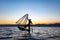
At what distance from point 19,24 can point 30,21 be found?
2.95 metres

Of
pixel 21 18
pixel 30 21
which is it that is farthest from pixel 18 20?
pixel 30 21

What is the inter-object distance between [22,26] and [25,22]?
2.07 meters

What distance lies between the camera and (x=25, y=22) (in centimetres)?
3288

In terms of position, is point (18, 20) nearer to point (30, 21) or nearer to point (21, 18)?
point (21, 18)

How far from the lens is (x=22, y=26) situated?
34406 mm

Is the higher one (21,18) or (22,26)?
(21,18)

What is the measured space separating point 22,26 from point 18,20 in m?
2.70

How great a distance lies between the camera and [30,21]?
32344mm

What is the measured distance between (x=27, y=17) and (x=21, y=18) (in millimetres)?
1550

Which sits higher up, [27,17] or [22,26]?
[27,17]

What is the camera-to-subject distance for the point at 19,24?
3281 centimetres

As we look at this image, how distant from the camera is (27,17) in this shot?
32750mm

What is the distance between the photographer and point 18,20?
32438 mm

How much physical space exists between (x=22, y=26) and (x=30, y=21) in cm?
327
